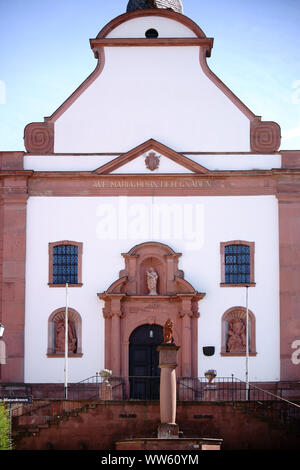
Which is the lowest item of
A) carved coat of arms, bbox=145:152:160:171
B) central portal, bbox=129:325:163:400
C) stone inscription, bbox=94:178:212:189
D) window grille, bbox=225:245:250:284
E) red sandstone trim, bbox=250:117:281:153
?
central portal, bbox=129:325:163:400

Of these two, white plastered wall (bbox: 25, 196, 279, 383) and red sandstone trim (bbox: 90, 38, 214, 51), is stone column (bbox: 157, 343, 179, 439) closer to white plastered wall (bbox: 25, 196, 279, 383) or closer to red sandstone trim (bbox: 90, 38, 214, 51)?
white plastered wall (bbox: 25, 196, 279, 383)

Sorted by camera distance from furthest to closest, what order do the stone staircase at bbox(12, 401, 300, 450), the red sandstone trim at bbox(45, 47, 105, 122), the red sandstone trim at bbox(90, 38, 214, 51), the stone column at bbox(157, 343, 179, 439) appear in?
the red sandstone trim at bbox(90, 38, 214, 51)
the red sandstone trim at bbox(45, 47, 105, 122)
the stone staircase at bbox(12, 401, 300, 450)
the stone column at bbox(157, 343, 179, 439)

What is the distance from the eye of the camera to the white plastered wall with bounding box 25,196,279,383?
4694cm

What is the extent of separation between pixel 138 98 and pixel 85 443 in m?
13.7

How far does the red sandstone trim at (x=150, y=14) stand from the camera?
161ft

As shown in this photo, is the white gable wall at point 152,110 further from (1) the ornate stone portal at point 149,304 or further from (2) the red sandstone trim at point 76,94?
(1) the ornate stone portal at point 149,304

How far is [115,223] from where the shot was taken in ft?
157

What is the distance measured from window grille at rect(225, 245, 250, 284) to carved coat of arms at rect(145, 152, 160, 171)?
3.88 m

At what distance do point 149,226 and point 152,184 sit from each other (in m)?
1.53

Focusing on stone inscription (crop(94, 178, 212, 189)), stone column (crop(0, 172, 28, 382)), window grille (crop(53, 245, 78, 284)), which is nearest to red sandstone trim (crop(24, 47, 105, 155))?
stone column (crop(0, 172, 28, 382))

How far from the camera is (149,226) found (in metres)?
47.8

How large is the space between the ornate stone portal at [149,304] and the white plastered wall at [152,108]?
13.7ft

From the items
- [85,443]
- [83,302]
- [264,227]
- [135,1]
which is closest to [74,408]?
[85,443]

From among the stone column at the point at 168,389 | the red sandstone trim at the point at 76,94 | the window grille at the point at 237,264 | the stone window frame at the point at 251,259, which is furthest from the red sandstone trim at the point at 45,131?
the stone column at the point at 168,389
